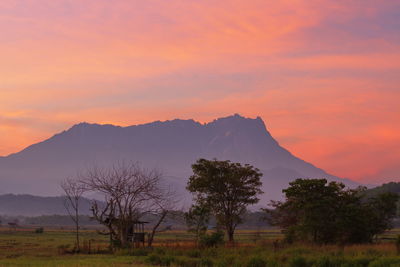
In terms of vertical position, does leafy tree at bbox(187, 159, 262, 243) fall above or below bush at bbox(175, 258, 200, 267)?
above

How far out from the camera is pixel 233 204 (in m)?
70.1

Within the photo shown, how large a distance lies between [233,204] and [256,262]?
104 ft

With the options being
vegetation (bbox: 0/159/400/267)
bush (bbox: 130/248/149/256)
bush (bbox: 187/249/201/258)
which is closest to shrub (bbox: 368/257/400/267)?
vegetation (bbox: 0/159/400/267)

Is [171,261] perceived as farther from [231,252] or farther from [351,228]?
[351,228]

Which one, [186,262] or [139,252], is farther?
[139,252]

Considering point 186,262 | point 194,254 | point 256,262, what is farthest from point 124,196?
point 256,262

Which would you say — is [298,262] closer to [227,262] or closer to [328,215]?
[227,262]

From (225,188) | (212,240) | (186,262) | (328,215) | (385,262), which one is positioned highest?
(225,188)

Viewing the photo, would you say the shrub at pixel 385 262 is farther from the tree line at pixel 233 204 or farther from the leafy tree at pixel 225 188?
the leafy tree at pixel 225 188

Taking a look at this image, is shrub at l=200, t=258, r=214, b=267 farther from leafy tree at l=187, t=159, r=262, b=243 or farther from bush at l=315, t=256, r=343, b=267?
leafy tree at l=187, t=159, r=262, b=243

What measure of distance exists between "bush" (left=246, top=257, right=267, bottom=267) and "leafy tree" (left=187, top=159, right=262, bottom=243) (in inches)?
1209

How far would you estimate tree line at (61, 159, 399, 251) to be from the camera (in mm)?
55781

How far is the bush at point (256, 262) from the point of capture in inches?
1492

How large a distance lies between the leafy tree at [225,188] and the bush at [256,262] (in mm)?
30698
